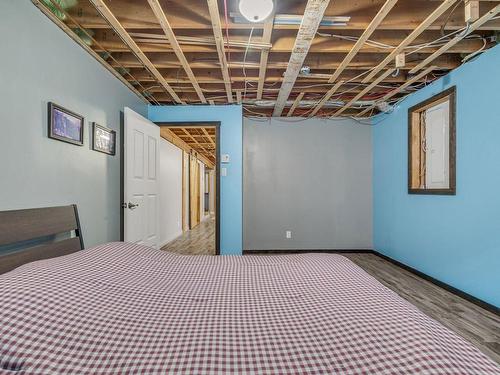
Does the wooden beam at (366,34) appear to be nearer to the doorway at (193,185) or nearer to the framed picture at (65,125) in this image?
the doorway at (193,185)

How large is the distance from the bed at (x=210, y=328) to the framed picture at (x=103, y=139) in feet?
5.21

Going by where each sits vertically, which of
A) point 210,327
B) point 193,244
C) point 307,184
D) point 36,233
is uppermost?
point 307,184

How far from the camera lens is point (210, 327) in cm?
87

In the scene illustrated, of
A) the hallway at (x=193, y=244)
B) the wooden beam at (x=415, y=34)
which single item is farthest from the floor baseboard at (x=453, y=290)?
the hallway at (x=193, y=244)

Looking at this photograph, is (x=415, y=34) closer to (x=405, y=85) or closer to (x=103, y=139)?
(x=405, y=85)

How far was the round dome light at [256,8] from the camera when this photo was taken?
171cm

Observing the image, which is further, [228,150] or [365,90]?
[228,150]

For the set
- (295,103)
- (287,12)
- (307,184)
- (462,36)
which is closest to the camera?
(287,12)

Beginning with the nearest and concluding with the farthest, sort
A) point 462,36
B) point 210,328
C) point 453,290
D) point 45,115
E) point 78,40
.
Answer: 1. point 210,328
2. point 45,115
3. point 462,36
4. point 78,40
5. point 453,290

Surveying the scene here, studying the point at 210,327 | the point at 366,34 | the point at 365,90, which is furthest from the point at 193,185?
the point at 210,327

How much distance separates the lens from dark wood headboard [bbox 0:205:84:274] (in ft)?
4.85

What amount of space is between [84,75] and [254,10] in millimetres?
1604

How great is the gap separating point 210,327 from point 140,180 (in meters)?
2.67

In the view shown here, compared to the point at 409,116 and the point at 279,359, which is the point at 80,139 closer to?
the point at 279,359
